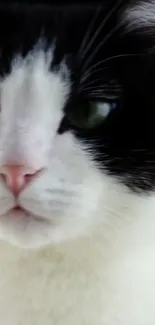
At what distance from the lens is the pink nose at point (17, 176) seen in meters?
0.63

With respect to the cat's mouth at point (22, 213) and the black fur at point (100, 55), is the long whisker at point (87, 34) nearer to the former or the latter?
the black fur at point (100, 55)

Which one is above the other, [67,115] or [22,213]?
[67,115]

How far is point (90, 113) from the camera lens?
26.7 inches

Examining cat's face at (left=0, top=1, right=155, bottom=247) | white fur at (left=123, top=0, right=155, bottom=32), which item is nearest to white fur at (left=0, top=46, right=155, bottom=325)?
cat's face at (left=0, top=1, right=155, bottom=247)

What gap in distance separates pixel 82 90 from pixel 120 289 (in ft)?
0.92

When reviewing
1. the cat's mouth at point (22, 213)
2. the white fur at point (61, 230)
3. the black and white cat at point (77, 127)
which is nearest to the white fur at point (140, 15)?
the black and white cat at point (77, 127)

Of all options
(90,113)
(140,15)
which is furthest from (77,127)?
(140,15)

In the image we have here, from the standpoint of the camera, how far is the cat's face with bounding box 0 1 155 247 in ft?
2.12

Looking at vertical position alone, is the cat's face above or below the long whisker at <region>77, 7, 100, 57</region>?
below

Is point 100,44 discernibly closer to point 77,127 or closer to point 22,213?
point 77,127

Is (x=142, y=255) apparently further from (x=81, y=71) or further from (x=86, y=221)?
(x=81, y=71)

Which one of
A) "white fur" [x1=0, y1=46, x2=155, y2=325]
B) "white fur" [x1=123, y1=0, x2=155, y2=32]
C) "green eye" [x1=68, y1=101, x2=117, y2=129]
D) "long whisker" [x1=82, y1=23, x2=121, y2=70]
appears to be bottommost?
"white fur" [x1=0, y1=46, x2=155, y2=325]

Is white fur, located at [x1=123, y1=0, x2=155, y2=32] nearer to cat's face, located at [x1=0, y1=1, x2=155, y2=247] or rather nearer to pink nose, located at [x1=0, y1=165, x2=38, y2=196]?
cat's face, located at [x1=0, y1=1, x2=155, y2=247]

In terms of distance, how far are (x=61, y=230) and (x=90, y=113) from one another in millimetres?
139
